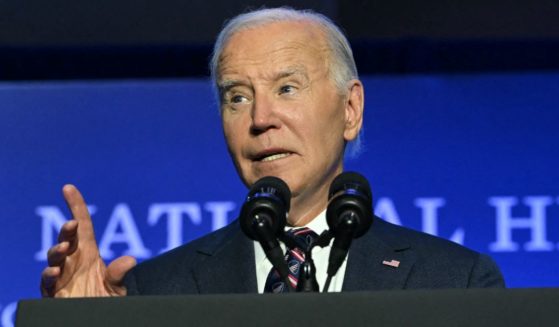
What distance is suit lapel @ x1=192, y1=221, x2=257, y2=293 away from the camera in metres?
2.35

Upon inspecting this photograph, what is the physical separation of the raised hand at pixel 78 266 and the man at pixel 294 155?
29cm

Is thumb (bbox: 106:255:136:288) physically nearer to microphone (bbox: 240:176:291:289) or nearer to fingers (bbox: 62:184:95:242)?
fingers (bbox: 62:184:95:242)

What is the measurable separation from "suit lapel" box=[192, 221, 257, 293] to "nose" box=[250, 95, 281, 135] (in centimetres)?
29

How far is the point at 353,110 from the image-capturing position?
102 inches

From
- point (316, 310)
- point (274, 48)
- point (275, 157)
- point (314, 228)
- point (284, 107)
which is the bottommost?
point (316, 310)

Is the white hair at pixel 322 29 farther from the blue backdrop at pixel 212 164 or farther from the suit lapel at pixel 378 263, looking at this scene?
the blue backdrop at pixel 212 164

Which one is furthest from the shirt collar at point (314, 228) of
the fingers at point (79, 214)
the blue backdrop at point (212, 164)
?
the blue backdrop at point (212, 164)

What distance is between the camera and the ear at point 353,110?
2.55m

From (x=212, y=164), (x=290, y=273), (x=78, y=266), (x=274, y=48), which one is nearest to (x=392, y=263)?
(x=290, y=273)

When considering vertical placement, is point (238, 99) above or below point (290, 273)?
above

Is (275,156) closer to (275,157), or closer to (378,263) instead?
(275,157)

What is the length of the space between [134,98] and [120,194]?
0.34 metres

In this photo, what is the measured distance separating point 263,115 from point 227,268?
36 cm

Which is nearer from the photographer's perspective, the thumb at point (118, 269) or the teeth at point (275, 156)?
the thumb at point (118, 269)
